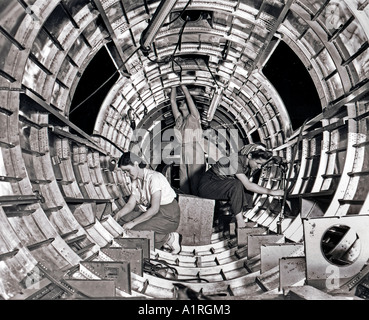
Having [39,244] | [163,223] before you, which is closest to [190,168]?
[163,223]

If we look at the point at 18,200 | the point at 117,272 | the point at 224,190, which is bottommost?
the point at 117,272

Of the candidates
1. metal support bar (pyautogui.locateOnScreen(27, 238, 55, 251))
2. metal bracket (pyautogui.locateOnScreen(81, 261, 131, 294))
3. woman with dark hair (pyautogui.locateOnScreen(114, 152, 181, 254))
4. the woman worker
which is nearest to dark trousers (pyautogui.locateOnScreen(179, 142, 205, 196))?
the woman worker

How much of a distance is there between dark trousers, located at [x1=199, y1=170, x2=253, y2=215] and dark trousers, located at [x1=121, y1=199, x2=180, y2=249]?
0.91 metres

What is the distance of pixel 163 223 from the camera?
17.4ft

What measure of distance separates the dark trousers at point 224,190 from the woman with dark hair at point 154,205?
910 mm

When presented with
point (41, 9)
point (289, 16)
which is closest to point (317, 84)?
point (289, 16)

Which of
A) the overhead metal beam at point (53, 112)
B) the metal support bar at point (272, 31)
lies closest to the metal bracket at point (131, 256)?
the overhead metal beam at point (53, 112)

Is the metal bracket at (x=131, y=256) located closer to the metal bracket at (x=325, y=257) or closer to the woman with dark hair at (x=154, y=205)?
the woman with dark hair at (x=154, y=205)

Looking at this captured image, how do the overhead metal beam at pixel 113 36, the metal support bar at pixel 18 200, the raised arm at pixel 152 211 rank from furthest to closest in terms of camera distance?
the raised arm at pixel 152 211
the overhead metal beam at pixel 113 36
the metal support bar at pixel 18 200

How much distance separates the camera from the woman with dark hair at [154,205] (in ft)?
16.6

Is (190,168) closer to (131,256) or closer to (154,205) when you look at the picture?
(154,205)

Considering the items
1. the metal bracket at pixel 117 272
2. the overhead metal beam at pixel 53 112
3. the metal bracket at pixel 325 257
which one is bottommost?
the metal bracket at pixel 117 272

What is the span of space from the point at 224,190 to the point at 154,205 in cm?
152
